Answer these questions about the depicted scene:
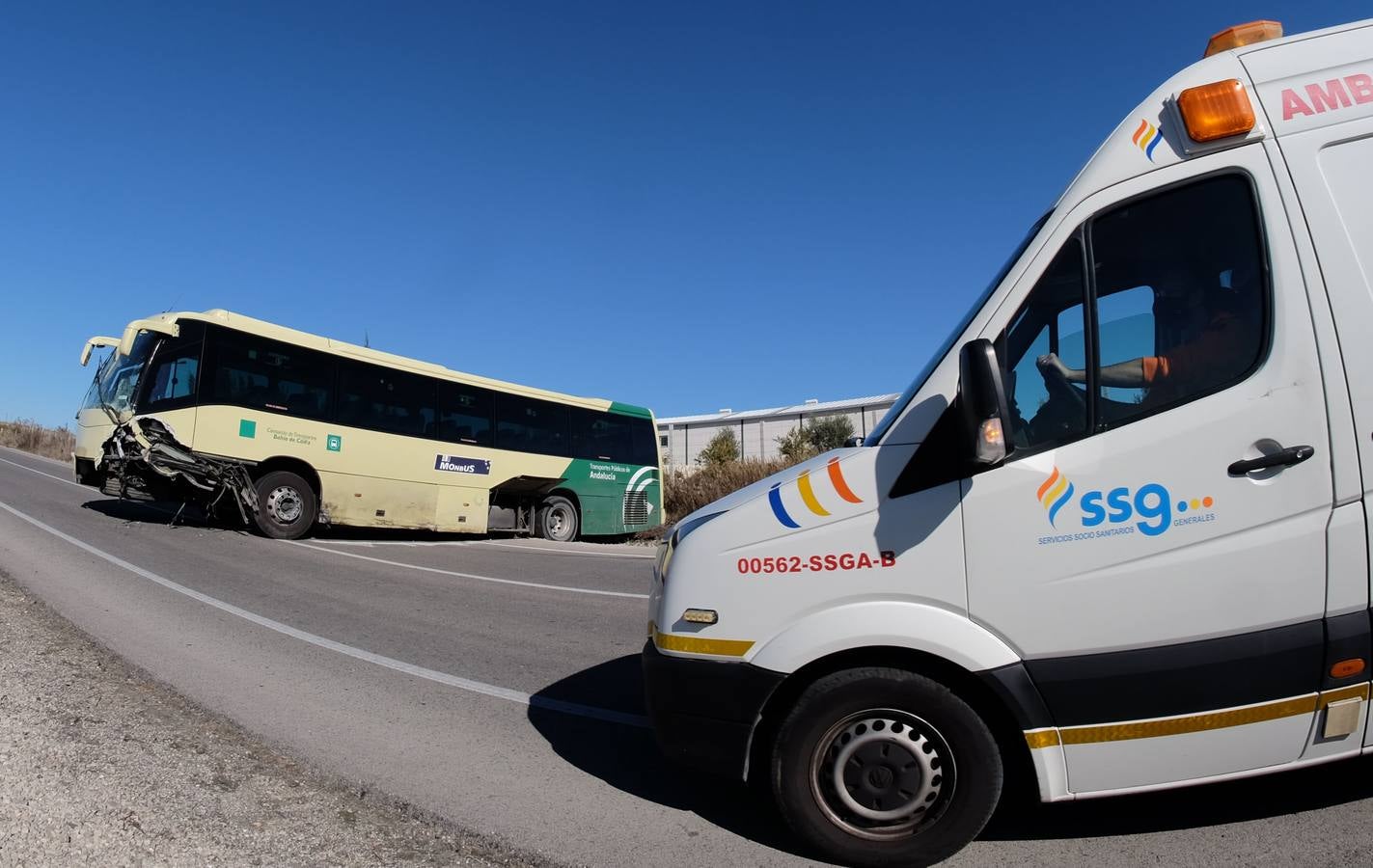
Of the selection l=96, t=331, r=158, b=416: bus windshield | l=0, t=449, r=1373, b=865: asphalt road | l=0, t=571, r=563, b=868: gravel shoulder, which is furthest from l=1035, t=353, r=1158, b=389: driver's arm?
l=96, t=331, r=158, b=416: bus windshield

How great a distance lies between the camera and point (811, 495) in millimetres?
3141

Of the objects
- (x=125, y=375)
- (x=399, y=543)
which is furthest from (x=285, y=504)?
(x=125, y=375)

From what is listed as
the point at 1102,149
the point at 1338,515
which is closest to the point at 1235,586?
the point at 1338,515

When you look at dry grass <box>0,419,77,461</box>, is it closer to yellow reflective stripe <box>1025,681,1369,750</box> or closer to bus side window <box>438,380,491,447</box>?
bus side window <box>438,380,491,447</box>

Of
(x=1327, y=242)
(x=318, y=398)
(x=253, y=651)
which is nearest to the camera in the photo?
(x=1327, y=242)

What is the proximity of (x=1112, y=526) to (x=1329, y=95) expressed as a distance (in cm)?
181

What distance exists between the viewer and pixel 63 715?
4.13 meters

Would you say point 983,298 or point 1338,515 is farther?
point 983,298

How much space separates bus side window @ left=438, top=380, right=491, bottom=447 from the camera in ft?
52.5

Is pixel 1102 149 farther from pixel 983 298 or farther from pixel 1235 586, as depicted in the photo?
pixel 1235 586

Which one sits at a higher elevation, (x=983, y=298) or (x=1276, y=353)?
(x=983, y=298)

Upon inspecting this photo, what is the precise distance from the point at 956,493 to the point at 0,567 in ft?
33.8

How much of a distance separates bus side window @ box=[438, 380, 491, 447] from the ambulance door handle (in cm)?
1467

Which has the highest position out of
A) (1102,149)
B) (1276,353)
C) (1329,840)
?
(1102,149)
